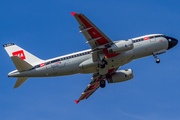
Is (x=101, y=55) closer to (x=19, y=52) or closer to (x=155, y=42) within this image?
(x=155, y=42)

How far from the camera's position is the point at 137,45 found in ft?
158

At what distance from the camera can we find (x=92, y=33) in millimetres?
44438

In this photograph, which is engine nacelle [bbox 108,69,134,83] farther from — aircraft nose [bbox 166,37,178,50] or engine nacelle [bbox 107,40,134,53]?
engine nacelle [bbox 107,40,134,53]

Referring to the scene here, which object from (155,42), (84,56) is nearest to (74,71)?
(84,56)

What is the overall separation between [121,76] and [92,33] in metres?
14.2

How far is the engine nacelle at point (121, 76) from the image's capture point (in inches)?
2163

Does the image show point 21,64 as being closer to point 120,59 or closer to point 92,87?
point 120,59

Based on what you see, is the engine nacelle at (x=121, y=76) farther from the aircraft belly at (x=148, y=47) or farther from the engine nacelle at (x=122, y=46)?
the engine nacelle at (x=122, y=46)

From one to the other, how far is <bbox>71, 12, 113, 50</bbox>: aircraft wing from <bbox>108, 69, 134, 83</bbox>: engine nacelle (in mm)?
10645

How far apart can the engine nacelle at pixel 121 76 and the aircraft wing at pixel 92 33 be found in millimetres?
10645

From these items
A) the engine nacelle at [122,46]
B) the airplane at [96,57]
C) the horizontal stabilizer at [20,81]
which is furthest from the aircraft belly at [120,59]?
the horizontal stabilizer at [20,81]

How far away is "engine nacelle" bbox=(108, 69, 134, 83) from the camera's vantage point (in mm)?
54938

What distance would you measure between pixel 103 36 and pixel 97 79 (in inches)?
501

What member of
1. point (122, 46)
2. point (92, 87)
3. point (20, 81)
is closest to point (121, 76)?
point (92, 87)
